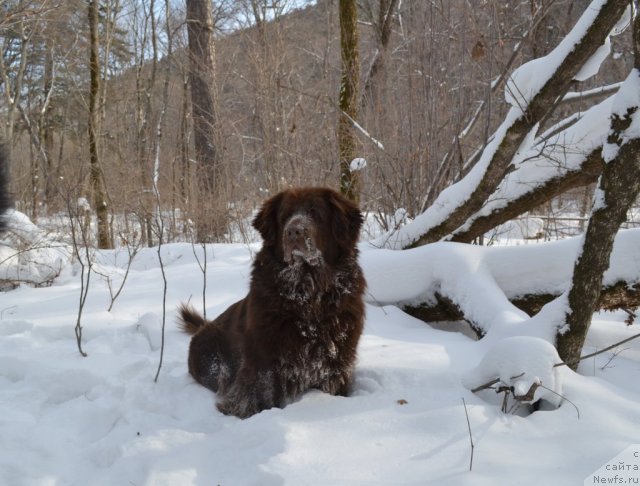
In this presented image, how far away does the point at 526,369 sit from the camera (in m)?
2.31

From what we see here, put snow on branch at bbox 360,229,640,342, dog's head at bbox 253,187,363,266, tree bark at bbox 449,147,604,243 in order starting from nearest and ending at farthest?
dog's head at bbox 253,187,363,266 → snow on branch at bbox 360,229,640,342 → tree bark at bbox 449,147,604,243

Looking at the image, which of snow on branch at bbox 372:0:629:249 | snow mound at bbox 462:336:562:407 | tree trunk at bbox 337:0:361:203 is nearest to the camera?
snow mound at bbox 462:336:562:407

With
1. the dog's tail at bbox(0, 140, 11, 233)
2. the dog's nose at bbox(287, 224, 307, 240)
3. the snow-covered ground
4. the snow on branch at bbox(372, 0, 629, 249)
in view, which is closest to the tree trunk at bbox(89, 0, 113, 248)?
the snow-covered ground

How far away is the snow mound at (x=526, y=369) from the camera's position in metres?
2.25

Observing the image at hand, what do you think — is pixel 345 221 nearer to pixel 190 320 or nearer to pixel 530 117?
pixel 190 320

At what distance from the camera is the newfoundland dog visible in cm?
287

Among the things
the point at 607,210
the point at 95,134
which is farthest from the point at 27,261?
the point at 607,210

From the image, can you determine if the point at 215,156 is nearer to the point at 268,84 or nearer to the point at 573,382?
→ the point at 268,84

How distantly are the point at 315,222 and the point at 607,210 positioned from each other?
1705mm

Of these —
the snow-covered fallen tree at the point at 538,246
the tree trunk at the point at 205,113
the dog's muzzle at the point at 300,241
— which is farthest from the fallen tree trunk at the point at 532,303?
the tree trunk at the point at 205,113

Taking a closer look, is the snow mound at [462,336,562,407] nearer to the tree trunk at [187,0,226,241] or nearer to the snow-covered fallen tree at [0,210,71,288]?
the snow-covered fallen tree at [0,210,71,288]

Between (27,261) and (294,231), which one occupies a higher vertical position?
(294,231)

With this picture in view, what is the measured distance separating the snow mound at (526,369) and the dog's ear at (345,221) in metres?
1.18

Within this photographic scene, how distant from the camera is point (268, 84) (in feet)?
29.2
